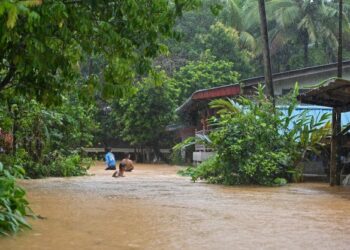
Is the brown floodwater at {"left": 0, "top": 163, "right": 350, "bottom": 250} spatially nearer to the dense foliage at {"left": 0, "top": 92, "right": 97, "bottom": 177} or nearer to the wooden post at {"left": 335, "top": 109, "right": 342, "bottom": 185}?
the wooden post at {"left": 335, "top": 109, "right": 342, "bottom": 185}

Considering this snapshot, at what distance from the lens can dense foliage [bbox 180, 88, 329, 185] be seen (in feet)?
43.0

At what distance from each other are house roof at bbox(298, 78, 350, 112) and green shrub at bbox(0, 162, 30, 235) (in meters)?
7.50

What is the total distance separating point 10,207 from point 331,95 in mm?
8808

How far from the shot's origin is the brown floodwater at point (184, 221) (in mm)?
5129

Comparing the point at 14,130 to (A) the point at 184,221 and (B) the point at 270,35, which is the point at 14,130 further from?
(B) the point at 270,35

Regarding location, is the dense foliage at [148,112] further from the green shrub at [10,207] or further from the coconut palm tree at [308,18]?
the green shrub at [10,207]

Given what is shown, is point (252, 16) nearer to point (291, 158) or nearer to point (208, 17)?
point (208, 17)

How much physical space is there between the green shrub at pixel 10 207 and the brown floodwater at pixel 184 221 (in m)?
0.12

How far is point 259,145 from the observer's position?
13.3 meters

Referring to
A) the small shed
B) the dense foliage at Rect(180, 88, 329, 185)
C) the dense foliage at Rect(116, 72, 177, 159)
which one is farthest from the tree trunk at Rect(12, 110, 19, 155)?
the dense foliage at Rect(116, 72, 177, 159)

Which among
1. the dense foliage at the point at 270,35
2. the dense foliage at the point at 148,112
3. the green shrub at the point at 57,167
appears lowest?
the green shrub at the point at 57,167

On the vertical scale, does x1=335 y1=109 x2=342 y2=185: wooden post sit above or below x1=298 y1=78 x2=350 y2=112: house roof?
below

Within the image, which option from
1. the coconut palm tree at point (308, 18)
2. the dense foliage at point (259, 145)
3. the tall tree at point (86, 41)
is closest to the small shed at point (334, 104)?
the dense foliage at point (259, 145)

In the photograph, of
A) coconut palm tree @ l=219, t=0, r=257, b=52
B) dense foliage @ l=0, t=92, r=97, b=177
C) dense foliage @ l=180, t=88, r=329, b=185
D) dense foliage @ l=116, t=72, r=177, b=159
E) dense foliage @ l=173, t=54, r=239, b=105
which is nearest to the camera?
dense foliage @ l=180, t=88, r=329, b=185
